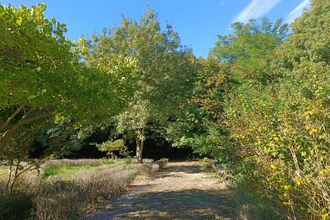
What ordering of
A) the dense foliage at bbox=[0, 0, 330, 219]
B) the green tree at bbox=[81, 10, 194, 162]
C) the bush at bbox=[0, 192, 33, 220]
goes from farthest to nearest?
the green tree at bbox=[81, 10, 194, 162] → the bush at bbox=[0, 192, 33, 220] → the dense foliage at bbox=[0, 0, 330, 219]

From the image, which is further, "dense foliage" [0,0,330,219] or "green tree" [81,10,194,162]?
"green tree" [81,10,194,162]

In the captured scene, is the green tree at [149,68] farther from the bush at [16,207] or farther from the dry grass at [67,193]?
the bush at [16,207]

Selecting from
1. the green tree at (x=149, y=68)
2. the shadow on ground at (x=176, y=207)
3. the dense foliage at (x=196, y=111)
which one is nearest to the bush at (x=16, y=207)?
the dense foliage at (x=196, y=111)

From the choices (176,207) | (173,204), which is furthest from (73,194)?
(173,204)

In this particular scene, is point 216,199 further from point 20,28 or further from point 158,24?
point 158,24

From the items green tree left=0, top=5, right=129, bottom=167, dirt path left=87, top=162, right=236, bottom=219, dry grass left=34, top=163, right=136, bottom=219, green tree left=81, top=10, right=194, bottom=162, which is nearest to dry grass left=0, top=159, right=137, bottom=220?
dry grass left=34, top=163, right=136, bottom=219

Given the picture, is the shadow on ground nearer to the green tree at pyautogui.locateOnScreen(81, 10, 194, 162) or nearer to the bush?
the bush

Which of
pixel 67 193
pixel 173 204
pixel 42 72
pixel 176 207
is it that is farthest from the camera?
pixel 173 204

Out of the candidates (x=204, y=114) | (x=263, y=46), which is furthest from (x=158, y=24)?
(x=263, y=46)

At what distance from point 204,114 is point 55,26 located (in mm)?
6173

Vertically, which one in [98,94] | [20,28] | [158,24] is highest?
[158,24]

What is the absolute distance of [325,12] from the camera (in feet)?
82.6

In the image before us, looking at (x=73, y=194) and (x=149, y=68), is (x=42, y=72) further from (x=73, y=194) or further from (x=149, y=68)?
(x=149, y=68)

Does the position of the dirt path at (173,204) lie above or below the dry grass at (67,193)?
below
